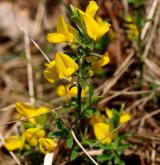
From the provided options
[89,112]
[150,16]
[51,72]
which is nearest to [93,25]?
[51,72]

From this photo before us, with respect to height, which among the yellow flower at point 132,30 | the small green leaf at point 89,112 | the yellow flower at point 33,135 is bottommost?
the yellow flower at point 33,135

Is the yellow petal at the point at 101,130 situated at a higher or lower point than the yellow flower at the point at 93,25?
lower

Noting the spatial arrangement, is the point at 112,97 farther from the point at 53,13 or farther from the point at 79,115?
the point at 53,13

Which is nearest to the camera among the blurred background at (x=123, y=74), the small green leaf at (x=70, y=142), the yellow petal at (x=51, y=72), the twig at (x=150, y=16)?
the yellow petal at (x=51, y=72)

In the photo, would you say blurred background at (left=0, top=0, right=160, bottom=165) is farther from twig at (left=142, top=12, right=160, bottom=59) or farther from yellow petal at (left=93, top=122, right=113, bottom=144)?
yellow petal at (left=93, top=122, right=113, bottom=144)

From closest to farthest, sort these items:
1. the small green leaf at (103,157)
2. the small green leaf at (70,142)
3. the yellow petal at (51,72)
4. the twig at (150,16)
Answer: the yellow petal at (51,72), the small green leaf at (70,142), the small green leaf at (103,157), the twig at (150,16)

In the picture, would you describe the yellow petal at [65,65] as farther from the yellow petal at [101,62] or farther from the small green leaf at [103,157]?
the small green leaf at [103,157]

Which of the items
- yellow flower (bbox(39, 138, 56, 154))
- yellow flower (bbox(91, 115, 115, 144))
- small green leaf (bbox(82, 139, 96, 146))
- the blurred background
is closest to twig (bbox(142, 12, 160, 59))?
the blurred background

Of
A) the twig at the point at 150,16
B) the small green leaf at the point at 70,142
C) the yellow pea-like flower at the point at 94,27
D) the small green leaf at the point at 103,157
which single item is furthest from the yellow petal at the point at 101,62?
the twig at the point at 150,16

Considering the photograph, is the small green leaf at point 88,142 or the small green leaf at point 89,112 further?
the small green leaf at point 88,142
